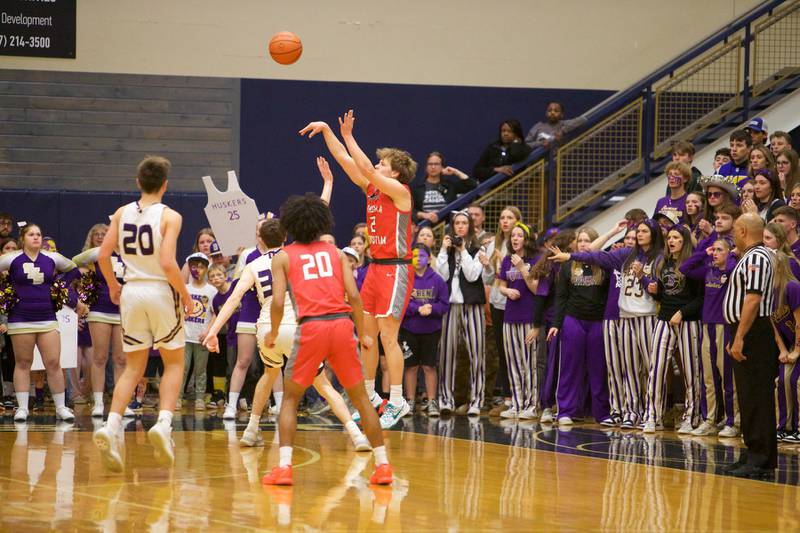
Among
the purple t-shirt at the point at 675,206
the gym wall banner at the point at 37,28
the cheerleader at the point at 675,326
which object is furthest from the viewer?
the gym wall banner at the point at 37,28

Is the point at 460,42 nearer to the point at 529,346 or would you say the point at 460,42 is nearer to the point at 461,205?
the point at 461,205

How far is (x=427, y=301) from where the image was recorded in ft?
37.6

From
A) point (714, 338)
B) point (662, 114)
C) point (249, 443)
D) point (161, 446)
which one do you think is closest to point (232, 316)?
point (249, 443)

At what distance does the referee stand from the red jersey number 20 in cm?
303

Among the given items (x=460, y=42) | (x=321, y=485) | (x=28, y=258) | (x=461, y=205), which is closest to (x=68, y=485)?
(x=321, y=485)

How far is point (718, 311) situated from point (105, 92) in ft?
31.1

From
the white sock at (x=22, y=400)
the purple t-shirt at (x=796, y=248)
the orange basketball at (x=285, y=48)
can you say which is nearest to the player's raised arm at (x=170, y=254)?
the white sock at (x=22, y=400)

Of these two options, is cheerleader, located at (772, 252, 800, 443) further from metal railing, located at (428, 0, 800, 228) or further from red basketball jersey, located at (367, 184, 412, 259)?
metal railing, located at (428, 0, 800, 228)

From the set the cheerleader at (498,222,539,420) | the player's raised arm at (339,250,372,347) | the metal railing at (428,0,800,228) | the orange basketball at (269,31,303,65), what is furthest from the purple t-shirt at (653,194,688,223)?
the player's raised arm at (339,250,372,347)

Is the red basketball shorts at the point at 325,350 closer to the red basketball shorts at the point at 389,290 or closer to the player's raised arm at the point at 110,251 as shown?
the player's raised arm at the point at 110,251

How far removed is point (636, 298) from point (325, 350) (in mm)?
4680

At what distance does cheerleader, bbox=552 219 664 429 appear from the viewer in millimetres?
10172

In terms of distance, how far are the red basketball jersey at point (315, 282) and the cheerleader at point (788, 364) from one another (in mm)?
4241

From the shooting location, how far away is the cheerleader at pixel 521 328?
11109 mm
